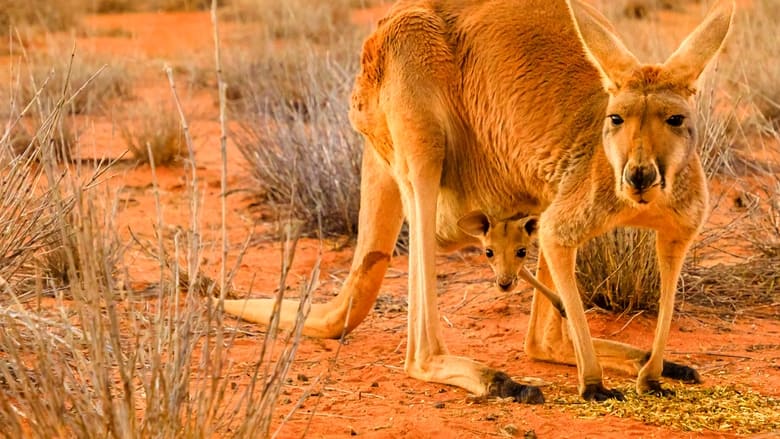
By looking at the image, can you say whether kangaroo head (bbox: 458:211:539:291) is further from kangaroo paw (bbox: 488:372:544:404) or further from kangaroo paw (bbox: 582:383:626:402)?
kangaroo paw (bbox: 582:383:626:402)

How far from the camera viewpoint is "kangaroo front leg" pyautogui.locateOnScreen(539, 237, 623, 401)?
470 centimetres

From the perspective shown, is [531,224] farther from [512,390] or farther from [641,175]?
[641,175]

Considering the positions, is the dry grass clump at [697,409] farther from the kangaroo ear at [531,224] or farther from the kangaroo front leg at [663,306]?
the kangaroo ear at [531,224]

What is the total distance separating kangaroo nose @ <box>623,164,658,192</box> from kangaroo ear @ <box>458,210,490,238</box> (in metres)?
1.33

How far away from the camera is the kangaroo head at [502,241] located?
5.36 m

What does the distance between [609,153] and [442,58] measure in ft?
3.98

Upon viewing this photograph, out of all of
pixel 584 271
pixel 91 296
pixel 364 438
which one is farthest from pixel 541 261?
pixel 91 296

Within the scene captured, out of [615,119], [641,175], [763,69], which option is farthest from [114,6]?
[641,175]

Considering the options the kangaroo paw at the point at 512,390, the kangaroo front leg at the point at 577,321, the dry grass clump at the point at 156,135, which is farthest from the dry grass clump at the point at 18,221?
the dry grass clump at the point at 156,135

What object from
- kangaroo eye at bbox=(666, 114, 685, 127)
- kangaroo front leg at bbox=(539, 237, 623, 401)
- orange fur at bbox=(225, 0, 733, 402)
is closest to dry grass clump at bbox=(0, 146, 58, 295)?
orange fur at bbox=(225, 0, 733, 402)

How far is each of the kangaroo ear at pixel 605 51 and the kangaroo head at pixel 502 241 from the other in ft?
3.66

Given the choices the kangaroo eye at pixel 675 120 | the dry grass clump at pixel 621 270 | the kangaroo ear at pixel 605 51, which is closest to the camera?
the kangaroo eye at pixel 675 120

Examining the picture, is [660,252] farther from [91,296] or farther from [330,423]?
[91,296]

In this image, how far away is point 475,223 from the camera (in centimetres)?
539
